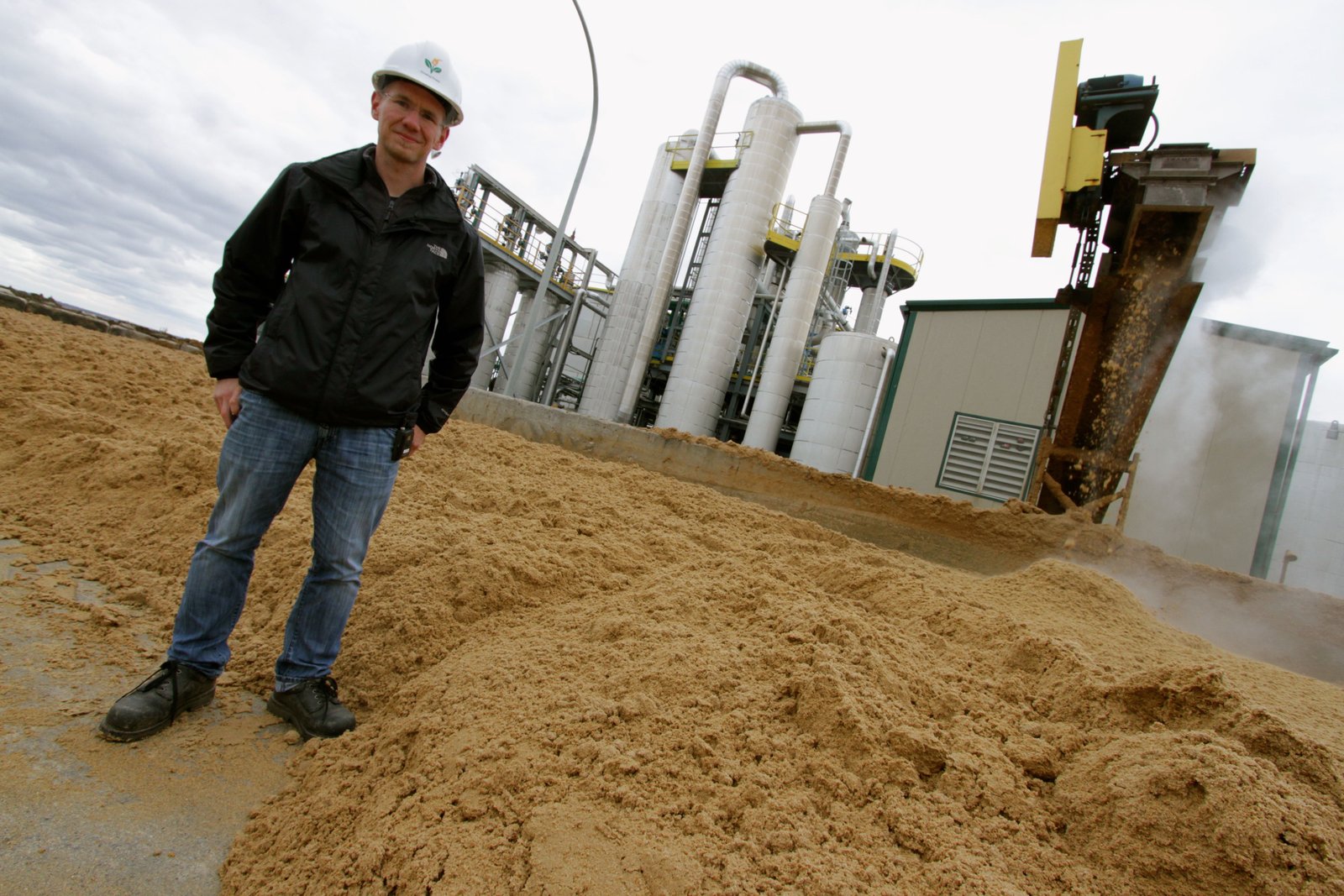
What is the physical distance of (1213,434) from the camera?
835 cm

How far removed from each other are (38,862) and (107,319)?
7883 millimetres

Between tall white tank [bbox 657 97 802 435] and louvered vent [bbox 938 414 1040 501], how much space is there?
23.3ft

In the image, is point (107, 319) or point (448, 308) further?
point (107, 319)

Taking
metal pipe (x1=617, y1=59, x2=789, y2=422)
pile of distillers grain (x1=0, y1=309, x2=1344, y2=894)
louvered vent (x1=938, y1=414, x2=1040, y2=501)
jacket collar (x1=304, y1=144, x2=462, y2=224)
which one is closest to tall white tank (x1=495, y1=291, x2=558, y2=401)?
metal pipe (x1=617, y1=59, x2=789, y2=422)

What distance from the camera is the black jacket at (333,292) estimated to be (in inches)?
73.2

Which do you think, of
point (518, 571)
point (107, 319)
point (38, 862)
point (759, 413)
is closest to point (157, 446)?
point (518, 571)

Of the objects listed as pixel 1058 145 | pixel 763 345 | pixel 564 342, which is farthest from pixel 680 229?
pixel 1058 145

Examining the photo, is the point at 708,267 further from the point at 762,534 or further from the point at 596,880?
the point at 596,880

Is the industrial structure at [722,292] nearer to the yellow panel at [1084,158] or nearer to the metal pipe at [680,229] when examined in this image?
the metal pipe at [680,229]

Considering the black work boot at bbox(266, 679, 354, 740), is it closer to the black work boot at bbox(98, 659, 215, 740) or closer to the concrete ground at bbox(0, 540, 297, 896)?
the concrete ground at bbox(0, 540, 297, 896)

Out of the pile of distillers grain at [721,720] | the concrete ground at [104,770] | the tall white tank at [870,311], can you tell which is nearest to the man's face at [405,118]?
the pile of distillers grain at [721,720]

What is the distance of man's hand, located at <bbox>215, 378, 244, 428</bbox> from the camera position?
6.27 feet

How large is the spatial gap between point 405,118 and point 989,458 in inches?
348

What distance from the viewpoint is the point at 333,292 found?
6.14ft
